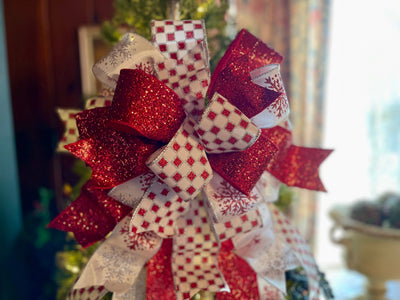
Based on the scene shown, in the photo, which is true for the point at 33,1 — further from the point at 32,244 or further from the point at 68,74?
the point at 32,244

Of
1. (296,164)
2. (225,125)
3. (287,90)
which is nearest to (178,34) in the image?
(225,125)

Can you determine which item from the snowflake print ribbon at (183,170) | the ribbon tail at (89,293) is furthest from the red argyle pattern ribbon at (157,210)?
the ribbon tail at (89,293)

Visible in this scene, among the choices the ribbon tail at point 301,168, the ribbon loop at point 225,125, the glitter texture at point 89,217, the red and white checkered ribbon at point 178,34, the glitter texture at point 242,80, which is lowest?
the glitter texture at point 89,217

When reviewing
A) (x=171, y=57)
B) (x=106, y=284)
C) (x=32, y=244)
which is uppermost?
(x=171, y=57)

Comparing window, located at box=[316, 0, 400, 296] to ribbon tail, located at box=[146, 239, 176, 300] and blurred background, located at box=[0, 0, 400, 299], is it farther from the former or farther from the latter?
ribbon tail, located at box=[146, 239, 176, 300]

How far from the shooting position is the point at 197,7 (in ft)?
1.70

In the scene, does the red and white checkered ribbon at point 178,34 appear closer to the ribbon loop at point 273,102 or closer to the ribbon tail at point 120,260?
the ribbon loop at point 273,102

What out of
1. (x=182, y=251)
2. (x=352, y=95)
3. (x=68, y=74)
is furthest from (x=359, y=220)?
(x=68, y=74)

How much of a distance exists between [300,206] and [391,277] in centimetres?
67

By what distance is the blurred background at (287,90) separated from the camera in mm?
812

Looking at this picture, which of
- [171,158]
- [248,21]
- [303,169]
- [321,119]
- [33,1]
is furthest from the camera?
[321,119]

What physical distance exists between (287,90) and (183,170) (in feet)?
3.87

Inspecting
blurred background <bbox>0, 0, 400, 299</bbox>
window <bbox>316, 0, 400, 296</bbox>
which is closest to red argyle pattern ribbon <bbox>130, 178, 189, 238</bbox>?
blurred background <bbox>0, 0, 400, 299</bbox>

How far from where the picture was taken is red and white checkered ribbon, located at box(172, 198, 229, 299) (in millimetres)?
383
